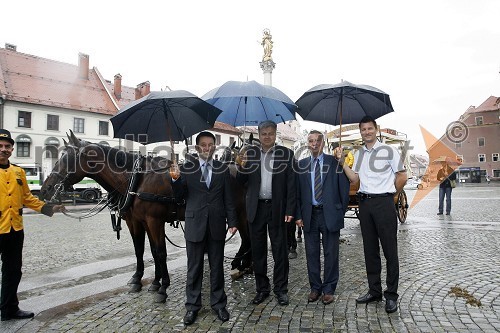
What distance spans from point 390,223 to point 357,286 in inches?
46.3

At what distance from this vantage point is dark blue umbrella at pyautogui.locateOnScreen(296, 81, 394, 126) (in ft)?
16.7

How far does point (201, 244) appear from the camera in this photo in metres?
3.84

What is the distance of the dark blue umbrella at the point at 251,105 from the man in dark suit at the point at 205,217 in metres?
1.51

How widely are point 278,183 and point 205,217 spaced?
999 millimetres

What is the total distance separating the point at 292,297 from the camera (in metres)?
4.30

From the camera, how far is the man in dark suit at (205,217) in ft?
12.4

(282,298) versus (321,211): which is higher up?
(321,211)

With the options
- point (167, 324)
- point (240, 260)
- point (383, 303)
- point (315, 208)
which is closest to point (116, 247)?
point (240, 260)

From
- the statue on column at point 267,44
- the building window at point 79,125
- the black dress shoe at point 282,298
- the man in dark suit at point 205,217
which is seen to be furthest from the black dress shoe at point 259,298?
the statue on column at point 267,44

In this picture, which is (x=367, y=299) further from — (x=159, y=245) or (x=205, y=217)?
(x=159, y=245)

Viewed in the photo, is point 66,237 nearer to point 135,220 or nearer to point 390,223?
point 135,220

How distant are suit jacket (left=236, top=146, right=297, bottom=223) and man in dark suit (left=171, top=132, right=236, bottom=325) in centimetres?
35

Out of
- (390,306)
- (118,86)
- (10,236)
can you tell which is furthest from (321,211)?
(118,86)

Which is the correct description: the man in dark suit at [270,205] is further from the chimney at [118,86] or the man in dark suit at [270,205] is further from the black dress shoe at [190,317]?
the chimney at [118,86]
